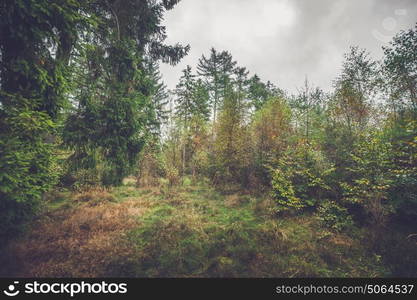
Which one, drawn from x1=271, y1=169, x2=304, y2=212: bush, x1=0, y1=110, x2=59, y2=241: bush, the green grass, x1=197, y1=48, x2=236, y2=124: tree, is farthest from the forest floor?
x1=197, y1=48, x2=236, y2=124: tree

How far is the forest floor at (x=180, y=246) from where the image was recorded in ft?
16.3

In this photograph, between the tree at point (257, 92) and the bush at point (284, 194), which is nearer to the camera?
the bush at point (284, 194)

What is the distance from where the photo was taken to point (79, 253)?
18.2 ft

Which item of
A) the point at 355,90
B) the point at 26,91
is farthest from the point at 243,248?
the point at 355,90

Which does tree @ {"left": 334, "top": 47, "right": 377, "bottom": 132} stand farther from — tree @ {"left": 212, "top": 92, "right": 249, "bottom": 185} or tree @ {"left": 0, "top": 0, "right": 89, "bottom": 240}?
tree @ {"left": 0, "top": 0, "right": 89, "bottom": 240}

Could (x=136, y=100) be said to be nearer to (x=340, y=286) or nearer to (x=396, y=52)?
(x=340, y=286)

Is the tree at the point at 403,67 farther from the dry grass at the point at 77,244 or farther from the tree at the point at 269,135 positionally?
the dry grass at the point at 77,244

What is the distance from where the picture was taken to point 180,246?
617 cm

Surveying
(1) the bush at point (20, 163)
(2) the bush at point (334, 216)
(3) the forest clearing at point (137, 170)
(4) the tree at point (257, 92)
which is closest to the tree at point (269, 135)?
(3) the forest clearing at point (137, 170)

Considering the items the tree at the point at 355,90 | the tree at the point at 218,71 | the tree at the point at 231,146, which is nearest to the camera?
the tree at the point at 355,90

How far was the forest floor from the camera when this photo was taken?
4.96 m

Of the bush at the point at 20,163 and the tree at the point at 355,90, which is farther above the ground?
the tree at the point at 355,90

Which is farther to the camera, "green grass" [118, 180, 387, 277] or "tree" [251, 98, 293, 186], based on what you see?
"tree" [251, 98, 293, 186]

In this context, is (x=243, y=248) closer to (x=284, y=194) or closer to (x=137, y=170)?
(x=284, y=194)
